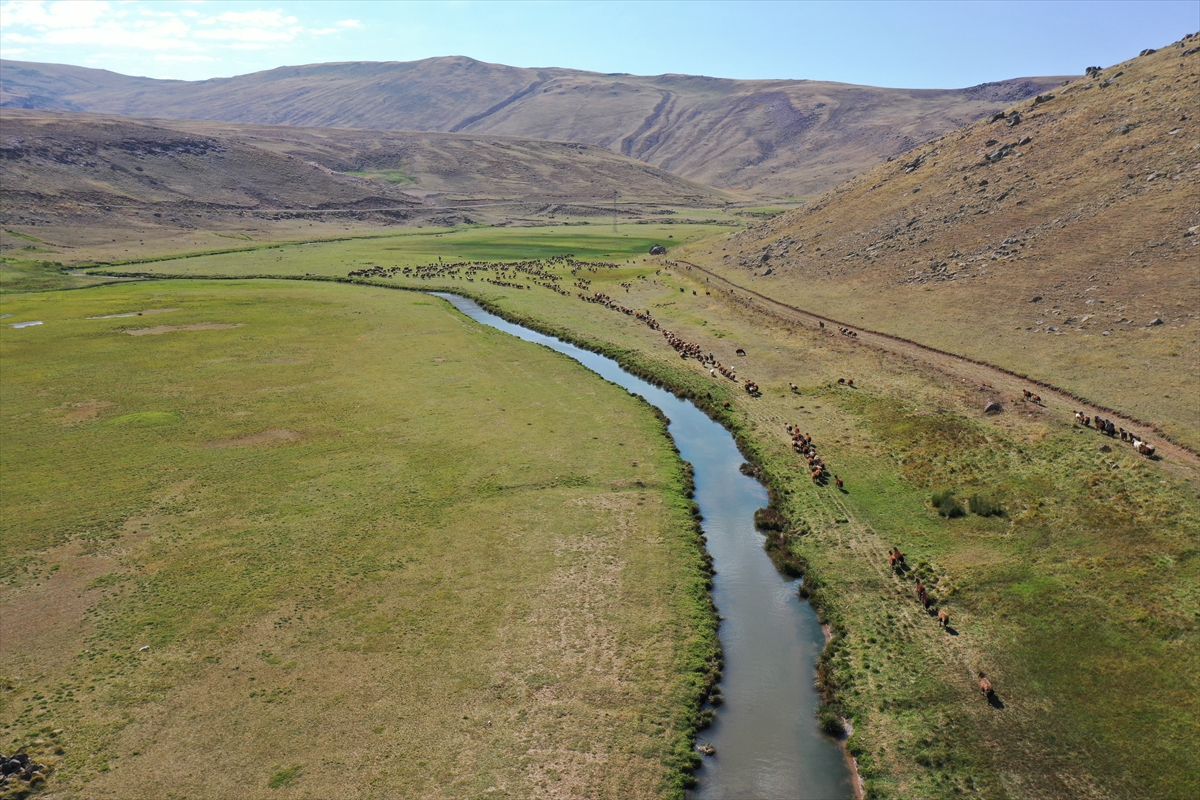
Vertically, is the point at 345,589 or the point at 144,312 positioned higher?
the point at 144,312

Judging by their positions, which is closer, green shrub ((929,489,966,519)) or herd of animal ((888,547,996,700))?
herd of animal ((888,547,996,700))

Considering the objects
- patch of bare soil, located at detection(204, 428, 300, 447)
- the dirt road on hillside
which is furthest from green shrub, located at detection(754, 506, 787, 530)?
patch of bare soil, located at detection(204, 428, 300, 447)

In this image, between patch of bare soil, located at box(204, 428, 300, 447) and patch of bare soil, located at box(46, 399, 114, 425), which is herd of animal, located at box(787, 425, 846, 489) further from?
patch of bare soil, located at box(46, 399, 114, 425)

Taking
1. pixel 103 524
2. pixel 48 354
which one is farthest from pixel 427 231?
pixel 103 524

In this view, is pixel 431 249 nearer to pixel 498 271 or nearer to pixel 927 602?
pixel 498 271

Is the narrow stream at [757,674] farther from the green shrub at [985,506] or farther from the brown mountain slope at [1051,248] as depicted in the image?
the brown mountain slope at [1051,248]

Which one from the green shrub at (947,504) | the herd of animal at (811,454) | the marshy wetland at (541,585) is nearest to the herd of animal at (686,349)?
the marshy wetland at (541,585)

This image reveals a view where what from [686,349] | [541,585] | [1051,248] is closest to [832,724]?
[541,585]
